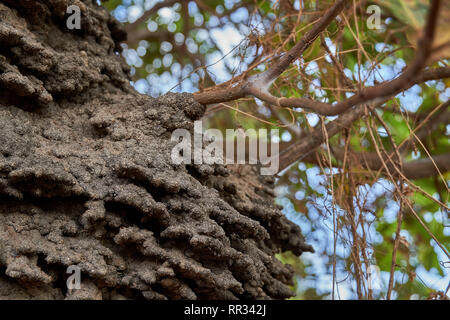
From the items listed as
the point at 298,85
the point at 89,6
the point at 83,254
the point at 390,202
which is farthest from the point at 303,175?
the point at 83,254

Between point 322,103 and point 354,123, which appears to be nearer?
point 322,103

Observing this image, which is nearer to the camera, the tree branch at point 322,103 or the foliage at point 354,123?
the tree branch at point 322,103

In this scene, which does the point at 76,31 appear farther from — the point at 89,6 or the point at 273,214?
the point at 273,214

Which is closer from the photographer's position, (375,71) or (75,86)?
(75,86)

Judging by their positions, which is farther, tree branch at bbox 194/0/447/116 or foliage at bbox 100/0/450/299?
foliage at bbox 100/0/450/299

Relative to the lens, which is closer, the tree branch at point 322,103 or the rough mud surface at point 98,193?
the tree branch at point 322,103

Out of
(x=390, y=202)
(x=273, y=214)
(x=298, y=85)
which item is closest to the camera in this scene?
(x=273, y=214)

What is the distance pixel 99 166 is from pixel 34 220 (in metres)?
0.17

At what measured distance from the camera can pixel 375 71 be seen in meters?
1.45

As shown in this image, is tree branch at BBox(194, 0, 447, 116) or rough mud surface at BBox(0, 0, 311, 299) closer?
tree branch at BBox(194, 0, 447, 116)

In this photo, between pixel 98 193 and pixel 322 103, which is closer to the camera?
pixel 322 103

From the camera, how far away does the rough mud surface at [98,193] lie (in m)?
0.92

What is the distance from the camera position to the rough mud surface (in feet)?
3.03

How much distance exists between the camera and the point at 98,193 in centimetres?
98
